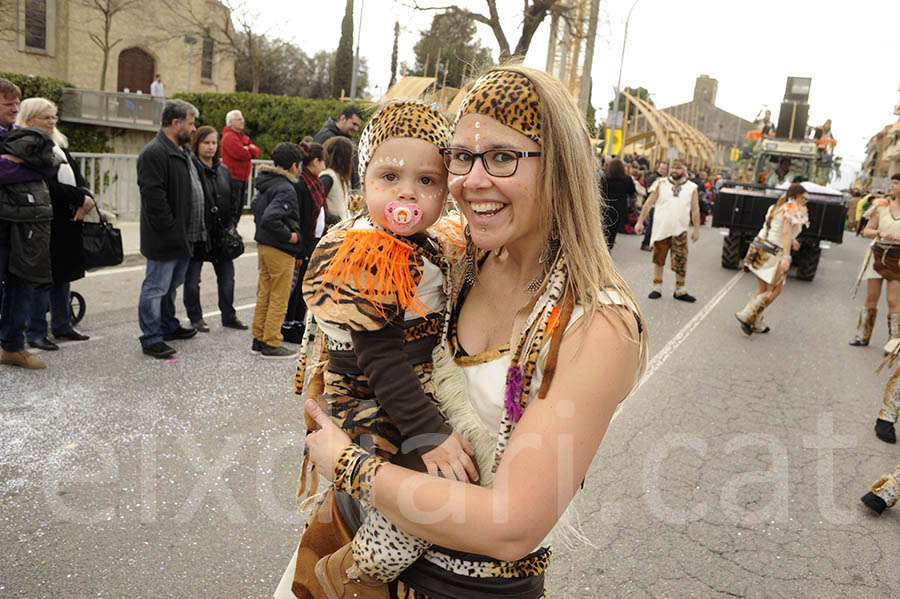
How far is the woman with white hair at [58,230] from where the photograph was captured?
5.80m

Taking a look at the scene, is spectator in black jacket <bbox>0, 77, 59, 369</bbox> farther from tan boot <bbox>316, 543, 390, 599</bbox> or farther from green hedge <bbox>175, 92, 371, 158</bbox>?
green hedge <bbox>175, 92, 371, 158</bbox>

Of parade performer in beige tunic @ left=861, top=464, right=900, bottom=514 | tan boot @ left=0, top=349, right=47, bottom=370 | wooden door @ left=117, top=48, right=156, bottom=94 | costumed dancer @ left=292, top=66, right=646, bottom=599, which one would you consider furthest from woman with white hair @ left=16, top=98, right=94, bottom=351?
wooden door @ left=117, top=48, right=156, bottom=94

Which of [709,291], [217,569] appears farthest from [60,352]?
[709,291]

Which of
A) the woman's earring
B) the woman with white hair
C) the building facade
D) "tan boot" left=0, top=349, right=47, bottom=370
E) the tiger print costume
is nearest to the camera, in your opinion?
the tiger print costume

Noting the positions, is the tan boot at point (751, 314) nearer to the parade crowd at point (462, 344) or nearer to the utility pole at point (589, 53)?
the parade crowd at point (462, 344)

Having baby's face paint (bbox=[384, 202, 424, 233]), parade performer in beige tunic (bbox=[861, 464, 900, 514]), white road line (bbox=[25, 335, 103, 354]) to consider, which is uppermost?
baby's face paint (bbox=[384, 202, 424, 233])

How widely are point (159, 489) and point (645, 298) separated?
8.37 m

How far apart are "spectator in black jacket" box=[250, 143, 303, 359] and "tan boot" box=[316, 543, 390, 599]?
5.06 metres

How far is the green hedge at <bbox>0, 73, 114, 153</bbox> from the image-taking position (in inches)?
955

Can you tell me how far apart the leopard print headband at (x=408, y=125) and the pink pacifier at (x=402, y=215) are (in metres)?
0.15

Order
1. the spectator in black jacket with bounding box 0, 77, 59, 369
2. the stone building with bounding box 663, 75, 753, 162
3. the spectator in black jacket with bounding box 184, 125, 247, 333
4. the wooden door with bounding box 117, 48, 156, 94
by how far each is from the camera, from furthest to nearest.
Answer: the stone building with bounding box 663, 75, 753, 162 < the wooden door with bounding box 117, 48, 156, 94 < the spectator in black jacket with bounding box 184, 125, 247, 333 < the spectator in black jacket with bounding box 0, 77, 59, 369

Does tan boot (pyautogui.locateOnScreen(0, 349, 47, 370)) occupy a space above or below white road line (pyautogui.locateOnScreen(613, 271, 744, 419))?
below

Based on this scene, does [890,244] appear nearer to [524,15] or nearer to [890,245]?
[890,245]

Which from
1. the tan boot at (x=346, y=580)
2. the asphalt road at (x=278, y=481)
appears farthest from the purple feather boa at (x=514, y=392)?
the asphalt road at (x=278, y=481)
